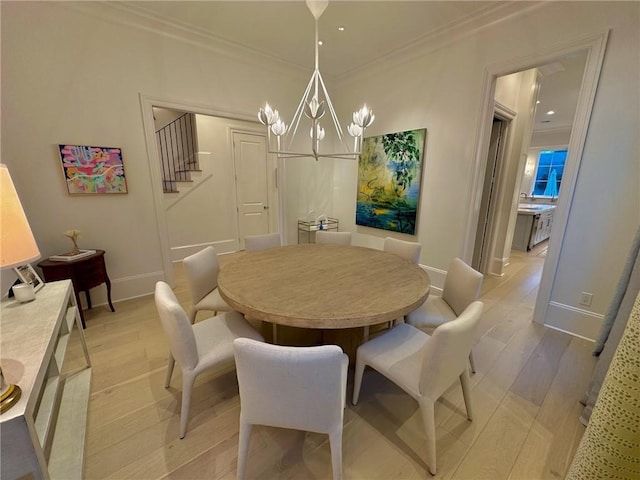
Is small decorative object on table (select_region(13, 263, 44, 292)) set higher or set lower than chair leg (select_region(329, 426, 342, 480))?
higher

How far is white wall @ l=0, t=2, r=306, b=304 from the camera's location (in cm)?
215

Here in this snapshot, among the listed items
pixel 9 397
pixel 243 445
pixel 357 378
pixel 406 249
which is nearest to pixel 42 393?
pixel 9 397

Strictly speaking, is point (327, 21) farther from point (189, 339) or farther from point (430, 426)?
point (430, 426)

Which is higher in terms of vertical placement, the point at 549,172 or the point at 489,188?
the point at 549,172

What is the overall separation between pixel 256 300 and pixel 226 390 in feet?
2.68

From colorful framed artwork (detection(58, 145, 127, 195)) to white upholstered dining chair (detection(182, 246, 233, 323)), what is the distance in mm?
1461

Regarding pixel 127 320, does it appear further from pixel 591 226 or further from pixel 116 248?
pixel 591 226

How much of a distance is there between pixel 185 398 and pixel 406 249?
6.67 feet

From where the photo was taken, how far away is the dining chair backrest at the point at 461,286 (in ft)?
5.34

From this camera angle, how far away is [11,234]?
93 cm

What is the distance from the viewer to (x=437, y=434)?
1409mm

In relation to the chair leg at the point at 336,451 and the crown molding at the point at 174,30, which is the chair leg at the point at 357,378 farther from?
the crown molding at the point at 174,30

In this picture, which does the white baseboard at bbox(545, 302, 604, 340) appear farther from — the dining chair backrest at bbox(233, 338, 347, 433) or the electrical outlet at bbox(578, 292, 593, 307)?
the dining chair backrest at bbox(233, 338, 347, 433)

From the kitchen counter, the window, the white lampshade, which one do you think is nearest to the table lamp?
the white lampshade
